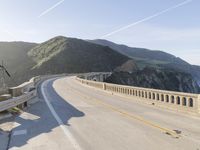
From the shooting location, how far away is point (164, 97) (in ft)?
55.2

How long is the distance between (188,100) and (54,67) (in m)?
121

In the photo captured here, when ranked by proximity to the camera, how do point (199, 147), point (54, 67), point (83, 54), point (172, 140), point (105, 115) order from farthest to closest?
point (83, 54) → point (54, 67) → point (105, 115) → point (172, 140) → point (199, 147)

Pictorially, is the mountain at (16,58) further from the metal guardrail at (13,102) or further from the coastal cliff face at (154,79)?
the metal guardrail at (13,102)

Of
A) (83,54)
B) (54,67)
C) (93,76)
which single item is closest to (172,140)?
(93,76)

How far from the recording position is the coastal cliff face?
10875 centimetres

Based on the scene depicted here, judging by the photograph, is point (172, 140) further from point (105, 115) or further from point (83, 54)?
point (83, 54)

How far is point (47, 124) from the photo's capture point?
11453 mm

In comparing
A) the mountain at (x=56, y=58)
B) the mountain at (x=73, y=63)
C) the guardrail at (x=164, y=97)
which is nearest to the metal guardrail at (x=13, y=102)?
the guardrail at (x=164, y=97)

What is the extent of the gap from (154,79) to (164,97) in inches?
4756

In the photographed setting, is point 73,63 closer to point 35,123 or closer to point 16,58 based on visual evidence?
point 16,58

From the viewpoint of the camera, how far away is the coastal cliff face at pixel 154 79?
108750mm

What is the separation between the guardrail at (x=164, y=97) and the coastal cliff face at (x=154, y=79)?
76.2m

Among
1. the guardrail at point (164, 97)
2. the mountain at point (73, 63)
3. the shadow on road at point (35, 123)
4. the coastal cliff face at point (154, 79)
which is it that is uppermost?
the mountain at point (73, 63)

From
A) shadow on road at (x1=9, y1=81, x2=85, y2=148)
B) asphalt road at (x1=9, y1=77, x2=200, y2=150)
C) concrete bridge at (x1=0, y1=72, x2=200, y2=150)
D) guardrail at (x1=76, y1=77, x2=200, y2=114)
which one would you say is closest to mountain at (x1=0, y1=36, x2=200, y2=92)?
guardrail at (x1=76, y1=77, x2=200, y2=114)
